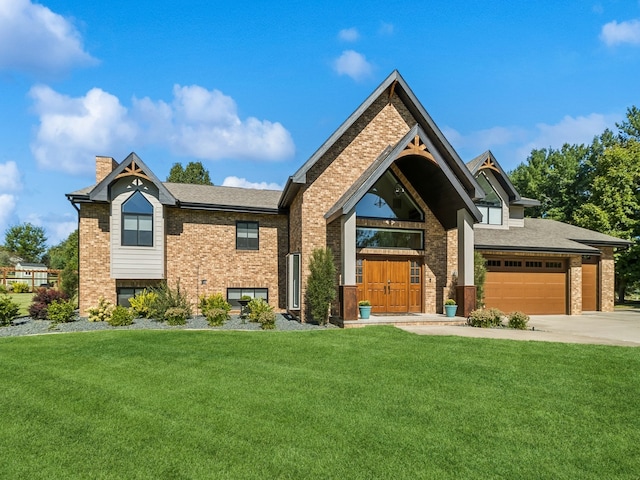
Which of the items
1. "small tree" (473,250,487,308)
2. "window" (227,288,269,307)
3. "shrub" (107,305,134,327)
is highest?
"small tree" (473,250,487,308)

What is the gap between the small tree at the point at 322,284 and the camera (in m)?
13.3

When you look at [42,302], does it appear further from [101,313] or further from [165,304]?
[165,304]

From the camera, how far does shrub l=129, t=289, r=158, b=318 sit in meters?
14.5

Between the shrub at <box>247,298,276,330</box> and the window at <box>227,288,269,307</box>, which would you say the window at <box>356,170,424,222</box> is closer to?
the shrub at <box>247,298,276,330</box>

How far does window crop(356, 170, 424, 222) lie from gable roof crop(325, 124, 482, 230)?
0.57 metres

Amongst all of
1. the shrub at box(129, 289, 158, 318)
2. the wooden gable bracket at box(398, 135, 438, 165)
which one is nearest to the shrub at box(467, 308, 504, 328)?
the wooden gable bracket at box(398, 135, 438, 165)

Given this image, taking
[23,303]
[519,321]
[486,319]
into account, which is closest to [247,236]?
[486,319]

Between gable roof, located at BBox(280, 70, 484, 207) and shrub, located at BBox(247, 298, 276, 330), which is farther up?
gable roof, located at BBox(280, 70, 484, 207)

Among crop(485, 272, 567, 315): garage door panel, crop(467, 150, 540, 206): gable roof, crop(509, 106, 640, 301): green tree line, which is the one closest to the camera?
crop(485, 272, 567, 315): garage door panel

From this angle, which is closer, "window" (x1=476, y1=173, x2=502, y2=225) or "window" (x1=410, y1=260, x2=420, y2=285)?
"window" (x1=410, y1=260, x2=420, y2=285)

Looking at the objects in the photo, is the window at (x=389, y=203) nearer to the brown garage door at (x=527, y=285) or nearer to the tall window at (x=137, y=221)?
the brown garage door at (x=527, y=285)

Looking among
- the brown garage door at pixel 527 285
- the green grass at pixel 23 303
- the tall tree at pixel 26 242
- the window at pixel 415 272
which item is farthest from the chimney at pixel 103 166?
the tall tree at pixel 26 242

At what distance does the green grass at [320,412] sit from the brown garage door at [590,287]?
41.8 ft

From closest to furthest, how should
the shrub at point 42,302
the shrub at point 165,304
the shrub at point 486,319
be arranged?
the shrub at point 486,319, the shrub at point 165,304, the shrub at point 42,302
